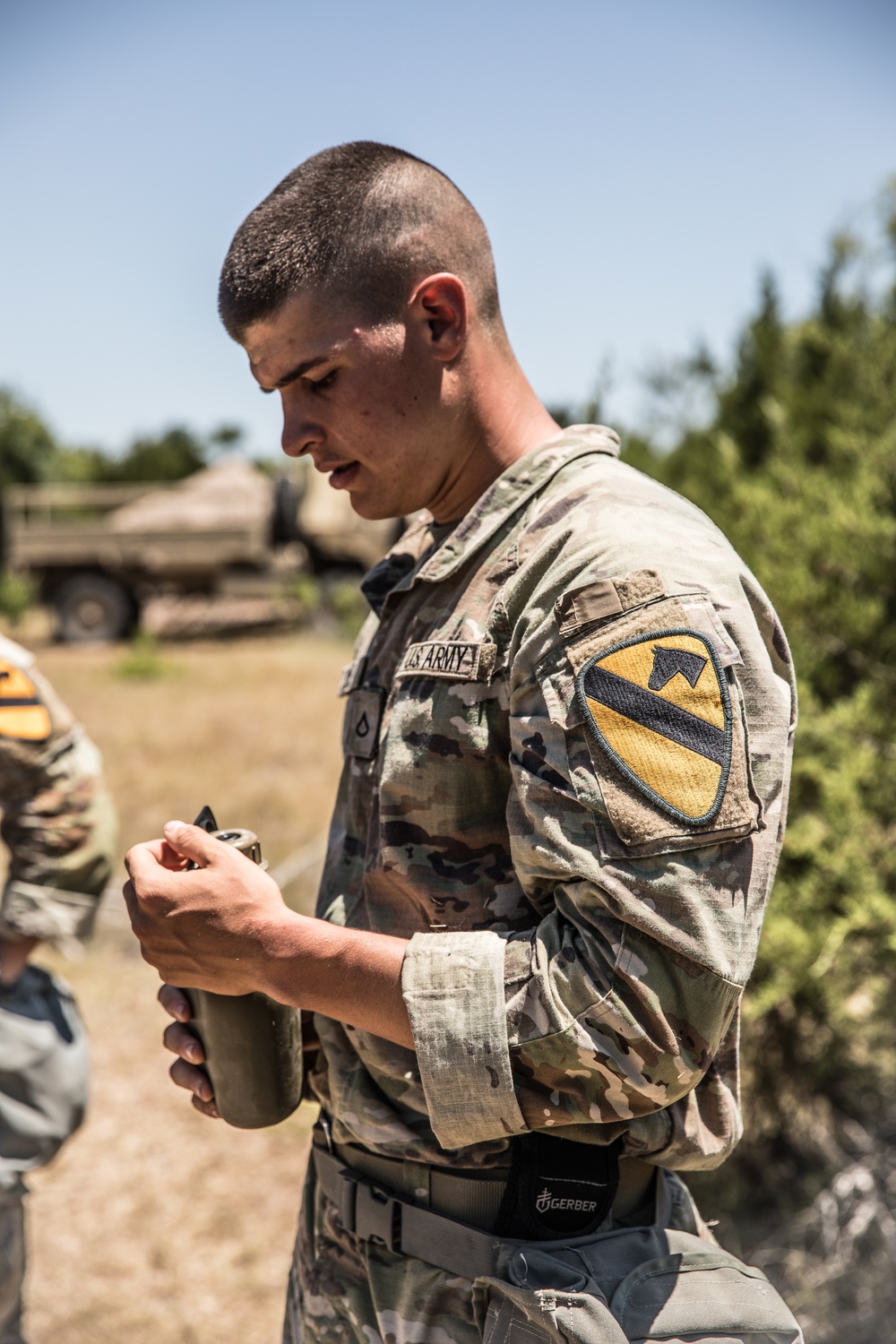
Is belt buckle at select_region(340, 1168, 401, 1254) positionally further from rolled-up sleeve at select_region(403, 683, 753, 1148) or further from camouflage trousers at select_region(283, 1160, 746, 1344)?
rolled-up sleeve at select_region(403, 683, 753, 1148)

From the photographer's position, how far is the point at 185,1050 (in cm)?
148

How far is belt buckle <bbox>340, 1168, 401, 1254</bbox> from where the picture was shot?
1435mm

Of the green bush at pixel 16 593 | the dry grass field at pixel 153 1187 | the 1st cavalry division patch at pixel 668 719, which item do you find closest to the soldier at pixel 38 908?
the dry grass field at pixel 153 1187

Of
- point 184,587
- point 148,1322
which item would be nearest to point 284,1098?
point 148,1322

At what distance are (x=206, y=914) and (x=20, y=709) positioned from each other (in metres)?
1.51

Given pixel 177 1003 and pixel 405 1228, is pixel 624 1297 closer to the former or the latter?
pixel 405 1228

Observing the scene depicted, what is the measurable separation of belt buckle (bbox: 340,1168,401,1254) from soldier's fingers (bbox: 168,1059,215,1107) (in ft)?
0.68

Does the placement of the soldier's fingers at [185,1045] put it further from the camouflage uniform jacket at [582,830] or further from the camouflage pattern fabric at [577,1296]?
the camouflage pattern fabric at [577,1296]

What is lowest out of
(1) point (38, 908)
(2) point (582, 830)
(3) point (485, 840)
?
(1) point (38, 908)

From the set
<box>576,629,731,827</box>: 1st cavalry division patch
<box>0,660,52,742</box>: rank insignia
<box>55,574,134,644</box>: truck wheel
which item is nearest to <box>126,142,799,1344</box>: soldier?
<box>576,629,731,827</box>: 1st cavalry division patch

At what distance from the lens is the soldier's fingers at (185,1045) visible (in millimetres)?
1483

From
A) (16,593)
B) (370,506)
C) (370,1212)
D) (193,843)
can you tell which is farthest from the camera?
(16,593)

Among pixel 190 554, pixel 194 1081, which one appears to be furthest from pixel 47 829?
pixel 190 554

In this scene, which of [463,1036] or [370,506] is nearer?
[463,1036]
